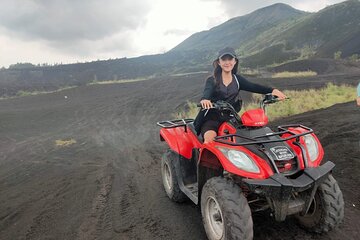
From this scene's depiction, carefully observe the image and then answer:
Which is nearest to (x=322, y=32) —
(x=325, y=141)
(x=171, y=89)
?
(x=171, y=89)

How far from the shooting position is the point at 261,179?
355 centimetres

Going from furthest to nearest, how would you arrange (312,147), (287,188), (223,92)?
(223,92) < (312,147) < (287,188)

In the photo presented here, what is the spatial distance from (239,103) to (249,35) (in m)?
125

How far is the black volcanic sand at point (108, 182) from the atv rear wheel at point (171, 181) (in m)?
0.13

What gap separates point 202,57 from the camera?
83.4 m

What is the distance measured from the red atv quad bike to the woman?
0.27 m

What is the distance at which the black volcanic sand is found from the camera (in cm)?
470

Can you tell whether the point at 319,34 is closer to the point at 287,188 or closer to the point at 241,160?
the point at 241,160

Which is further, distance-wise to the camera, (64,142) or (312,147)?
(64,142)

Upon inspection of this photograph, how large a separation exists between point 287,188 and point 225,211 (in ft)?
1.91

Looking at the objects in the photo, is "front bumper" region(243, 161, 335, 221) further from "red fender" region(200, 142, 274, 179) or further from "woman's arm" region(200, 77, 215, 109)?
"woman's arm" region(200, 77, 215, 109)

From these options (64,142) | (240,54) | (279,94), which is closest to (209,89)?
(279,94)

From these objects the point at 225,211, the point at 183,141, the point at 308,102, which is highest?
the point at 183,141

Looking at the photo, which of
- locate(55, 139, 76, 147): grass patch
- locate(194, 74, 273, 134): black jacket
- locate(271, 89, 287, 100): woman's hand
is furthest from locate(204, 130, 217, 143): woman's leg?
locate(55, 139, 76, 147): grass patch
